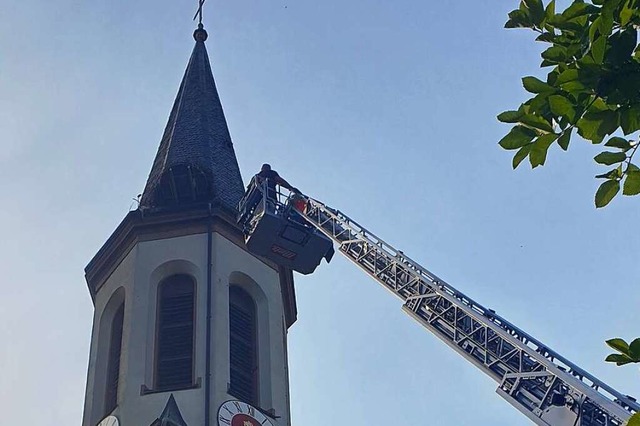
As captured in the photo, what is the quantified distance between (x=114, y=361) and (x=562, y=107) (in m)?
25.7

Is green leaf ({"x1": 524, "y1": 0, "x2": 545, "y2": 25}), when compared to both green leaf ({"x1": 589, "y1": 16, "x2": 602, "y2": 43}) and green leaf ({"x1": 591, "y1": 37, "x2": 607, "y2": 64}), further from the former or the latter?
green leaf ({"x1": 591, "y1": 37, "x2": 607, "y2": 64})

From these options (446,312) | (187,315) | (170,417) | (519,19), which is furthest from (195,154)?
(519,19)

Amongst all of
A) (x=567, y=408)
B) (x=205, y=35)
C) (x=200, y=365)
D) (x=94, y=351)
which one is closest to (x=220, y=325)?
(x=200, y=365)

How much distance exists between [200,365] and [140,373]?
142 cm

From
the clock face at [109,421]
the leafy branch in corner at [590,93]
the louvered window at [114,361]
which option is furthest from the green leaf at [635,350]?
the louvered window at [114,361]

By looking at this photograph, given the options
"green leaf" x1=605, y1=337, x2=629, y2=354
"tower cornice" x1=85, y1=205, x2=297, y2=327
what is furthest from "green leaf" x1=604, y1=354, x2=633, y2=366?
"tower cornice" x1=85, y1=205, x2=297, y2=327

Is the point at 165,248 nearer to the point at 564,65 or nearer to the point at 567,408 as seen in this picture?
the point at 567,408

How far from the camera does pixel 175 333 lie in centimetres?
2944

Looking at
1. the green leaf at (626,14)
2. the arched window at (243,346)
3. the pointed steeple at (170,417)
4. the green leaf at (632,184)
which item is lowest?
the green leaf at (632,184)

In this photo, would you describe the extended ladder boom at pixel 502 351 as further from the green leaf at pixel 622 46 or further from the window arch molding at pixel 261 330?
the green leaf at pixel 622 46

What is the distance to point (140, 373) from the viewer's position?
28.1m

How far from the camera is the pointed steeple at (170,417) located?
2600 centimetres

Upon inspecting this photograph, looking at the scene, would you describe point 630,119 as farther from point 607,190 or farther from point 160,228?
point 160,228

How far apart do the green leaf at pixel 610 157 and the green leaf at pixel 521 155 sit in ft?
1.07
